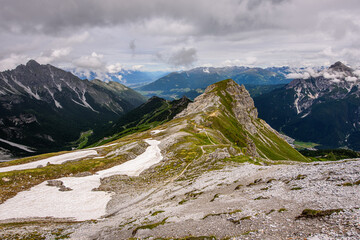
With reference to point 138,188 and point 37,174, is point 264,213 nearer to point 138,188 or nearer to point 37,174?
point 138,188

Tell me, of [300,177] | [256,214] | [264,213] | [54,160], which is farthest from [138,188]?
[54,160]

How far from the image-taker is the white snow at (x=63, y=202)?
48.1 meters

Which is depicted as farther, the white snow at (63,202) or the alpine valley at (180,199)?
the white snow at (63,202)

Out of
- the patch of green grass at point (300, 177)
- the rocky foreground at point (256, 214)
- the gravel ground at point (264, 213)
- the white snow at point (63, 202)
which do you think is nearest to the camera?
the gravel ground at point (264, 213)

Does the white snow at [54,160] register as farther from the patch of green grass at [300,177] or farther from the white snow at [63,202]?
the patch of green grass at [300,177]

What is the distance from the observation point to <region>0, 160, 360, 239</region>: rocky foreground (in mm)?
18094

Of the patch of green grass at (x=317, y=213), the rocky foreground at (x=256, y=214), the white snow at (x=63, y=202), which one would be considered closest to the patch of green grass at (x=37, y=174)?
the white snow at (x=63, y=202)

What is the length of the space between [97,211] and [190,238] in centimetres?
3876

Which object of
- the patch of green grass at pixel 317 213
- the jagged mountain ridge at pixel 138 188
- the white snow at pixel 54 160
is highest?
the patch of green grass at pixel 317 213

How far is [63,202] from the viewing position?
54719 millimetres

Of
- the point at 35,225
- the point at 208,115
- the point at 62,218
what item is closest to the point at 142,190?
the point at 62,218

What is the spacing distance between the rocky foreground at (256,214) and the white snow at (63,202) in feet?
19.1

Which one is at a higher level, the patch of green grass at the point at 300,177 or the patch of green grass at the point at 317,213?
the patch of green grass at the point at 317,213

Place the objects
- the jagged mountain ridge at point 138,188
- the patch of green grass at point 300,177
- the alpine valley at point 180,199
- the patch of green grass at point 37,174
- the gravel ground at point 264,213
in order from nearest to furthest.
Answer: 1. the gravel ground at point 264,213
2. the alpine valley at point 180,199
3. the jagged mountain ridge at point 138,188
4. the patch of green grass at point 300,177
5. the patch of green grass at point 37,174
